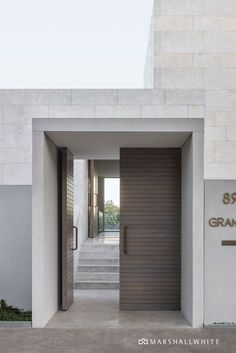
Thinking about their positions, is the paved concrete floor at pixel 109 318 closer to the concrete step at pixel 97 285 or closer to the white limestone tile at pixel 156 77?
the concrete step at pixel 97 285

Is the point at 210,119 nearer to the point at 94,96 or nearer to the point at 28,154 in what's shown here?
the point at 94,96

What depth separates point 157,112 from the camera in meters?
6.30

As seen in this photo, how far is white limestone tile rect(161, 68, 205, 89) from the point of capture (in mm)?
9367

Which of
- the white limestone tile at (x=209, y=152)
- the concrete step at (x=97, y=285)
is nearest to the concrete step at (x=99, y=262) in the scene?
the concrete step at (x=97, y=285)

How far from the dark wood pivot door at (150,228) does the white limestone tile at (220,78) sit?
252 cm

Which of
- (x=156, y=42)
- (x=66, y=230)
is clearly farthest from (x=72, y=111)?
(x=156, y=42)

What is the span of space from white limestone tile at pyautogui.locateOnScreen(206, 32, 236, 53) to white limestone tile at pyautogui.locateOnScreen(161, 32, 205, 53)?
4.8 inches

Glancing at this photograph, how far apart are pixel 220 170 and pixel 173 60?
2.51 metres

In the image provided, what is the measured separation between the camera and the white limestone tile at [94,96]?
6.35 m

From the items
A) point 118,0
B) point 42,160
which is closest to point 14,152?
point 42,160

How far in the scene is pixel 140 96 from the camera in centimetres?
635

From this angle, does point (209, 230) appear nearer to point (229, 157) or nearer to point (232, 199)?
point (232, 199)

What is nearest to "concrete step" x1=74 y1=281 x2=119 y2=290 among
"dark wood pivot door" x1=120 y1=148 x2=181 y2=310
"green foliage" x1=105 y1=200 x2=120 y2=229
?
"dark wood pivot door" x1=120 y1=148 x2=181 y2=310

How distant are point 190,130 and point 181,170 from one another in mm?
1199
